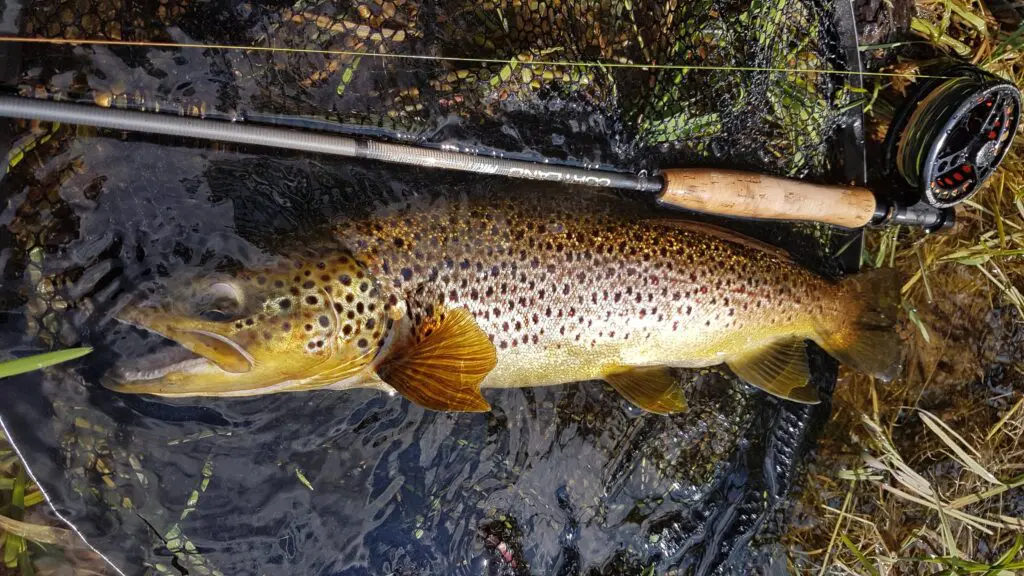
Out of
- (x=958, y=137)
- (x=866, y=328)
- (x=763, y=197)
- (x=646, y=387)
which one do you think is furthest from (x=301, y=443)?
(x=958, y=137)

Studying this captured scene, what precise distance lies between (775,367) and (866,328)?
411 mm

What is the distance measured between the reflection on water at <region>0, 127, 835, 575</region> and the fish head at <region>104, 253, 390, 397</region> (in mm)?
124

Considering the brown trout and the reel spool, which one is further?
the reel spool

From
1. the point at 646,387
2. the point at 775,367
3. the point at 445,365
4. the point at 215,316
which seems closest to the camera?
the point at 215,316

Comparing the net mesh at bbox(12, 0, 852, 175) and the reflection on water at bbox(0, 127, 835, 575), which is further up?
the net mesh at bbox(12, 0, 852, 175)

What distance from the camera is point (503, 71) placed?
2432 mm

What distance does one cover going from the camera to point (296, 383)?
6.92 ft

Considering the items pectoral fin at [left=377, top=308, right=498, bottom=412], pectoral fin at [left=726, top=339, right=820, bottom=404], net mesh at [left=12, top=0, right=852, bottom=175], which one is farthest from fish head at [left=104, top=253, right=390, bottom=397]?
pectoral fin at [left=726, top=339, right=820, bottom=404]

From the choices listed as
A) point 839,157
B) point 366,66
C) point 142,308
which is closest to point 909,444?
point 839,157

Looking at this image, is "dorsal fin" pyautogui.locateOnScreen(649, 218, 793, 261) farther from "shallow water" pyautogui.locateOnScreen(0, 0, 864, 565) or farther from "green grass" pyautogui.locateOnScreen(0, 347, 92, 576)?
"green grass" pyautogui.locateOnScreen(0, 347, 92, 576)

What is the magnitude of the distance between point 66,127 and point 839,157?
9.54 ft

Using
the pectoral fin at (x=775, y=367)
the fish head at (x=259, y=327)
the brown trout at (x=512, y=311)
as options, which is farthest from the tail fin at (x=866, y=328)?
the fish head at (x=259, y=327)

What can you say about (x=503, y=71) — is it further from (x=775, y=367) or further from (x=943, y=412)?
(x=943, y=412)

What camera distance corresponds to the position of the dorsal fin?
2.58 meters
